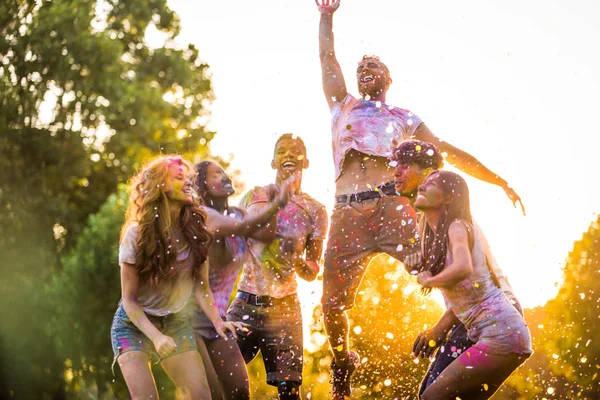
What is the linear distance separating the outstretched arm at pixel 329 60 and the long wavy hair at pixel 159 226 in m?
1.98

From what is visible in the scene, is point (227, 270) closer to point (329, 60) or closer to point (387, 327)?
point (329, 60)

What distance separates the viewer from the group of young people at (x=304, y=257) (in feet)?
19.0

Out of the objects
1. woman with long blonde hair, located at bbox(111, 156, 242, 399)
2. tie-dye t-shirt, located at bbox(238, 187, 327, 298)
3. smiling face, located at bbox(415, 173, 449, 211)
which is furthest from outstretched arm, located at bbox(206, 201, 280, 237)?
smiling face, located at bbox(415, 173, 449, 211)

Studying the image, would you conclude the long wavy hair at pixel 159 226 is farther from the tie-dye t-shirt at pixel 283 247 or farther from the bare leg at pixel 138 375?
the tie-dye t-shirt at pixel 283 247

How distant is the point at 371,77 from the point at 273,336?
258 centimetres

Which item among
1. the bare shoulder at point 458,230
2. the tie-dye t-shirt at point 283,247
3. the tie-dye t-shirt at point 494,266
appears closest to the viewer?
the bare shoulder at point 458,230

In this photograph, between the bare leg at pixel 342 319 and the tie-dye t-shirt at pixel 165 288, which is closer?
the tie-dye t-shirt at pixel 165 288

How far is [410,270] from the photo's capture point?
5.99 m

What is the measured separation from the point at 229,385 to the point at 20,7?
2118 cm

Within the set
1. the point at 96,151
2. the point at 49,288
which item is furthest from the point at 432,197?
the point at 96,151

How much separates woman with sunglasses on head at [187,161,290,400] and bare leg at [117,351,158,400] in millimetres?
687

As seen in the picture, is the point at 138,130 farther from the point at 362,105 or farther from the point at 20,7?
the point at 362,105

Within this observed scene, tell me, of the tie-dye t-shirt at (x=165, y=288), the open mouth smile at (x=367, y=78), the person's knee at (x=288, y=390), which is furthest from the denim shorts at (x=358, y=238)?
the tie-dye t-shirt at (x=165, y=288)

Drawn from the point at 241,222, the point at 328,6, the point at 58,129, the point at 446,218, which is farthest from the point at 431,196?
the point at 58,129
